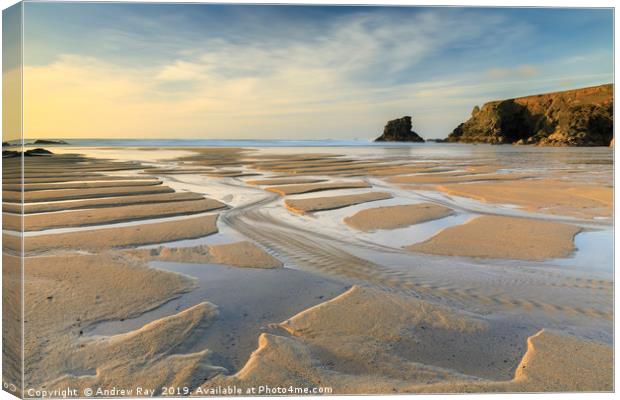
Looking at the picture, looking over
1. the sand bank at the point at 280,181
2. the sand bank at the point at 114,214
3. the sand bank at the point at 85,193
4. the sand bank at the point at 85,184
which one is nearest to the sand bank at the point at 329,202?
the sand bank at the point at 114,214

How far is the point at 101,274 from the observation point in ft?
15.6

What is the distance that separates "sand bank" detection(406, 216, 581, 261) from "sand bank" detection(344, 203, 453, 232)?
84 centimetres

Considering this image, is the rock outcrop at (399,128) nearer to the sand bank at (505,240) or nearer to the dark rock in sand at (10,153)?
the sand bank at (505,240)

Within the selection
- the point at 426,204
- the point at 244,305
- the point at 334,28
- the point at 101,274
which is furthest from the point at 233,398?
the point at 426,204

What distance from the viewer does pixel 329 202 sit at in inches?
386

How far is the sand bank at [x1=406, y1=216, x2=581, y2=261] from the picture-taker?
5.93 meters

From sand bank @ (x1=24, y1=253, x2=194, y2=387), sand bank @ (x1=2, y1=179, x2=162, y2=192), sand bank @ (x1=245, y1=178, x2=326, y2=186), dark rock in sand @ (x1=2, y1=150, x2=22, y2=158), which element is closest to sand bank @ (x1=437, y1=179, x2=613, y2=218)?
sand bank @ (x1=245, y1=178, x2=326, y2=186)

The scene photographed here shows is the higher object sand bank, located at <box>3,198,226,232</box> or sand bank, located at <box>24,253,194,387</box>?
sand bank, located at <box>3,198,226,232</box>

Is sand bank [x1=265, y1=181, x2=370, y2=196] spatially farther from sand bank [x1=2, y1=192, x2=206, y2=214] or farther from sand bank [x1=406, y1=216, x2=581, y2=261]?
sand bank [x1=406, y1=216, x2=581, y2=261]

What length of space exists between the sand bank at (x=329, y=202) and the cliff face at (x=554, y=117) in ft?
7.45

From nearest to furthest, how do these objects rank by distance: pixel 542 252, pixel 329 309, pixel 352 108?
pixel 329 309 → pixel 352 108 → pixel 542 252

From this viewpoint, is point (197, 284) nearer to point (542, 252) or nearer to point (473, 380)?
point (473, 380)

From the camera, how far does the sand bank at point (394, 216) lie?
25.0ft

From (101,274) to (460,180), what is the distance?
12.1 metres
